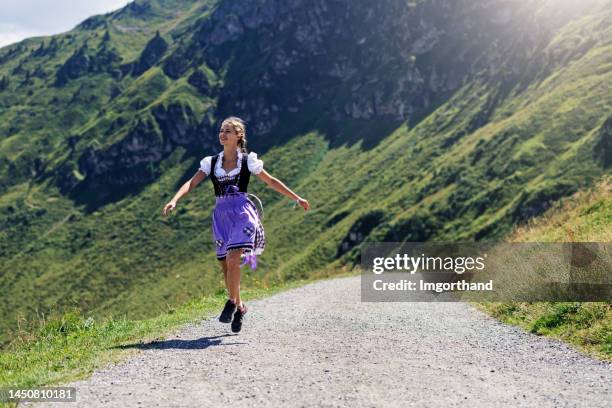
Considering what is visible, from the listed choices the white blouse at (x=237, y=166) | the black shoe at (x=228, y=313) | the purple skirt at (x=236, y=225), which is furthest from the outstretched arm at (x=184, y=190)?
the black shoe at (x=228, y=313)

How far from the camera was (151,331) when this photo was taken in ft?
36.1

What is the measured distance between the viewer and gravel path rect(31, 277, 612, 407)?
21.4ft

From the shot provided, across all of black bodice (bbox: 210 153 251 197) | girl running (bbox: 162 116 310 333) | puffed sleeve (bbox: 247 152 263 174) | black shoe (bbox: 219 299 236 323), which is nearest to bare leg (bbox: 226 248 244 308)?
girl running (bbox: 162 116 310 333)

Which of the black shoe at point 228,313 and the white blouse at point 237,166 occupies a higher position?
the white blouse at point 237,166

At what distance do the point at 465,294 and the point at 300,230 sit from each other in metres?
169

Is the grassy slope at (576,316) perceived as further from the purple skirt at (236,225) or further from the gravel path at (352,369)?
the purple skirt at (236,225)

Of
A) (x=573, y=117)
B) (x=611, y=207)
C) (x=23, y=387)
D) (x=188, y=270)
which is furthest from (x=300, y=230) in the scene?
(x=23, y=387)

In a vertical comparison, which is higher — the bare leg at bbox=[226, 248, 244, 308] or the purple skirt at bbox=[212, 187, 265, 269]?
the purple skirt at bbox=[212, 187, 265, 269]

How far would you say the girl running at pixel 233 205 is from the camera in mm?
Result: 10000

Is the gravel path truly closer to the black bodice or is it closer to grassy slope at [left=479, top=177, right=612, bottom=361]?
grassy slope at [left=479, top=177, right=612, bottom=361]

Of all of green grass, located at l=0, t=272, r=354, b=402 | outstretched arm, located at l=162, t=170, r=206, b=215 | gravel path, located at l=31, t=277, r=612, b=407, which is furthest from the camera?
outstretched arm, located at l=162, t=170, r=206, b=215

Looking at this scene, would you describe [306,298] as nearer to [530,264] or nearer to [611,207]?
[530,264]

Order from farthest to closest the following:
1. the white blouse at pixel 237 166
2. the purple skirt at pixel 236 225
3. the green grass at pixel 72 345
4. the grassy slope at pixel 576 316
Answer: the white blouse at pixel 237 166
the purple skirt at pixel 236 225
the grassy slope at pixel 576 316
the green grass at pixel 72 345

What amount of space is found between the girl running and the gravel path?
1275mm
